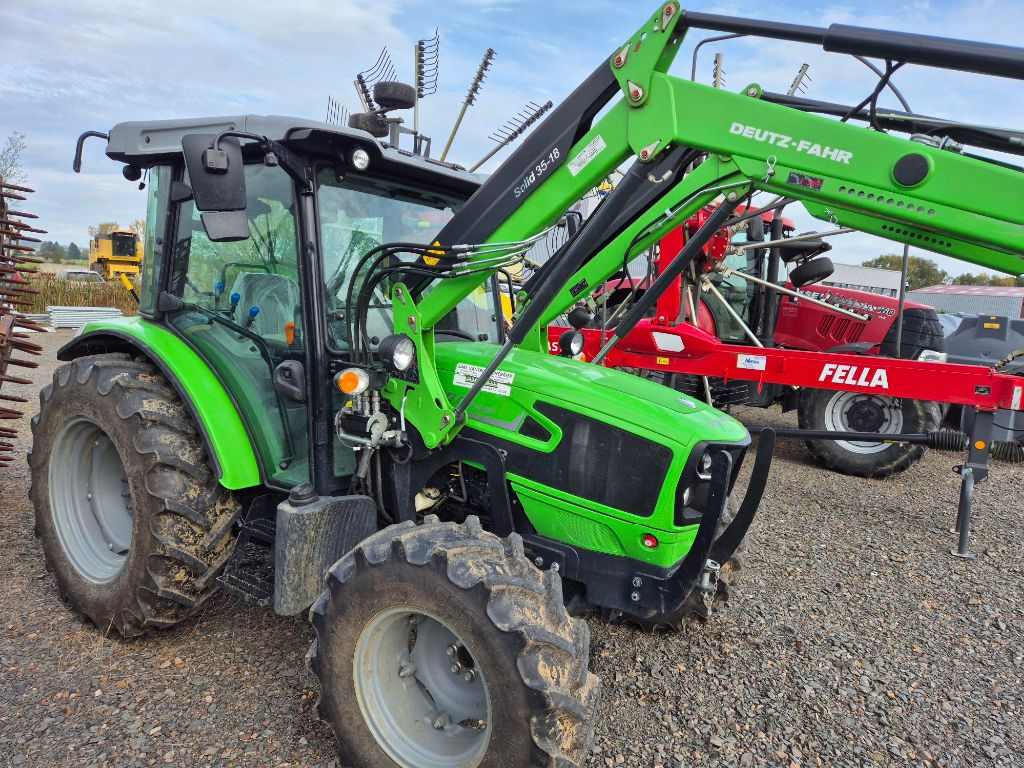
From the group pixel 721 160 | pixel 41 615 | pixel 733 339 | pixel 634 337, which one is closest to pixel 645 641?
pixel 721 160

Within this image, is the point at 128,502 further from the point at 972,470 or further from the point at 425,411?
the point at 972,470

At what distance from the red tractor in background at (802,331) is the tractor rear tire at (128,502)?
10.6 ft

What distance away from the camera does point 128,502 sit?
125 inches

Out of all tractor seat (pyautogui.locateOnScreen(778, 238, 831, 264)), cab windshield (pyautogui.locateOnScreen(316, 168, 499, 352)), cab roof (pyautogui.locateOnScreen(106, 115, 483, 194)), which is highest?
tractor seat (pyautogui.locateOnScreen(778, 238, 831, 264))

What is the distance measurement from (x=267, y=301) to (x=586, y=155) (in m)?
1.40

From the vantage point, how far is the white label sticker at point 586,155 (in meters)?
2.15

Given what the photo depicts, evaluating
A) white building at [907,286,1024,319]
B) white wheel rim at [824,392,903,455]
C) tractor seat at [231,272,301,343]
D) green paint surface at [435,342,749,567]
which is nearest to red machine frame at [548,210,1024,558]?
white wheel rim at [824,392,903,455]

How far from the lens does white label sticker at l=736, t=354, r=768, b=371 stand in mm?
5645

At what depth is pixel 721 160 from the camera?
2.06m

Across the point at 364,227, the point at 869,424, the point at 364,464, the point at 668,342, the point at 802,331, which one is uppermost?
the point at 364,227

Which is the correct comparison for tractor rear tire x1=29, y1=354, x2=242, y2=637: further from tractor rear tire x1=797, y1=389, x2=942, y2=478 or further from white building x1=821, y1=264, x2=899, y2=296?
white building x1=821, y1=264, x2=899, y2=296

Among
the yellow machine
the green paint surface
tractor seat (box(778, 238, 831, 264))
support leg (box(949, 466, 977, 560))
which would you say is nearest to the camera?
the green paint surface

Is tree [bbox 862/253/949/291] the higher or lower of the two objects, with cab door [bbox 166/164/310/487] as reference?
higher

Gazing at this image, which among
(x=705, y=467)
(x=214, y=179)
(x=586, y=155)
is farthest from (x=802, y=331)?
(x=214, y=179)
